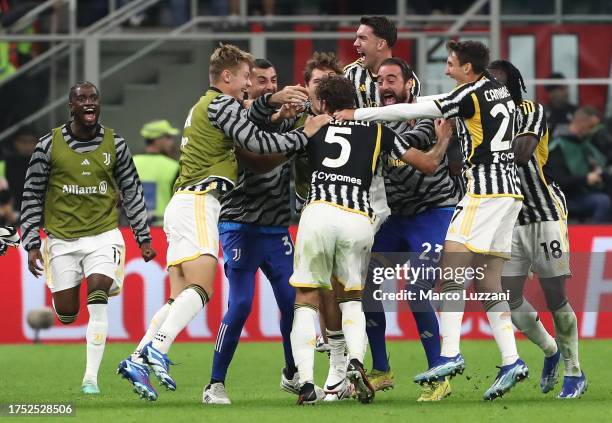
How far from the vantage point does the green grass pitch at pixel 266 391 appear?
894cm

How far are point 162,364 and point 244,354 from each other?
480 cm

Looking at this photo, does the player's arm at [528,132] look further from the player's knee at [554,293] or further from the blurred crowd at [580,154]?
the blurred crowd at [580,154]

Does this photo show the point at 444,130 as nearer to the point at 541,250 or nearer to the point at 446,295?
the point at 446,295

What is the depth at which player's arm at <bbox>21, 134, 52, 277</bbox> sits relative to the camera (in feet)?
35.8

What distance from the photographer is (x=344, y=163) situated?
954cm

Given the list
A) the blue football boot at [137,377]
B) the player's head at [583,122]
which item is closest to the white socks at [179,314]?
the blue football boot at [137,377]

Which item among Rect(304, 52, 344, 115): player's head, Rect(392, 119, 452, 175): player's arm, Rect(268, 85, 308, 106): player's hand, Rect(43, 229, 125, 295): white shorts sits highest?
Rect(304, 52, 344, 115): player's head

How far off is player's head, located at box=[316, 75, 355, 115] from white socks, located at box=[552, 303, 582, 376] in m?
2.19

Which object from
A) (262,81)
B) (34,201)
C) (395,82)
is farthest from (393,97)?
(34,201)

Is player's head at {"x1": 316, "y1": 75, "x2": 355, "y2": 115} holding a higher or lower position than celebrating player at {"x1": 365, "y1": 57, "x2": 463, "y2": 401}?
higher

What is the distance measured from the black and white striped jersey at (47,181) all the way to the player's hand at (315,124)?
1.93 meters

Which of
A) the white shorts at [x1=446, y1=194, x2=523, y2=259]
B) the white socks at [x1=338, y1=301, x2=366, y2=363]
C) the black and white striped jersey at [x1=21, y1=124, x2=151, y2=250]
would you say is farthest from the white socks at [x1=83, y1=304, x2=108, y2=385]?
the white shorts at [x1=446, y1=194, x2=523, y2=259]

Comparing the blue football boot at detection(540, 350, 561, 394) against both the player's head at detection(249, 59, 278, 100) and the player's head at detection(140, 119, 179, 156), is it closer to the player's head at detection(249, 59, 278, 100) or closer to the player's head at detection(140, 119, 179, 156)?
the player's head at detection(249, 59, 278, 100)

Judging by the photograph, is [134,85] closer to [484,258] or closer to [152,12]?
[152,12]
